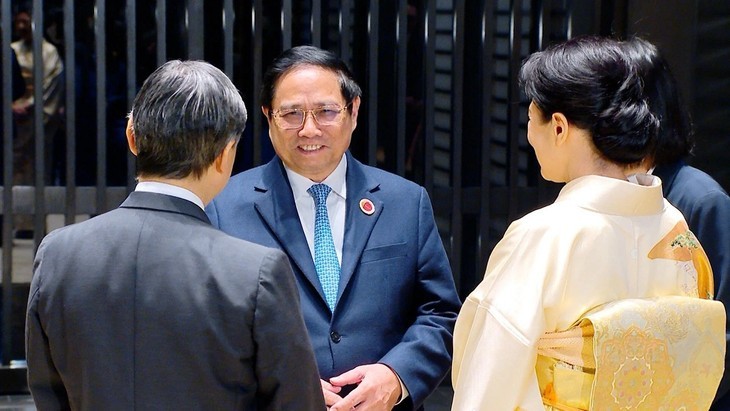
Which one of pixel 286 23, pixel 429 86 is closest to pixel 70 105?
pixel 286 23

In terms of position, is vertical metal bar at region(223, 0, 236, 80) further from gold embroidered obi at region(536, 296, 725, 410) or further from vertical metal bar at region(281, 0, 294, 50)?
gold embroidered obi at region(536, 296, 725, 410)

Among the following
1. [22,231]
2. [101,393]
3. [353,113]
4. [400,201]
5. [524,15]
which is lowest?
[22,231]

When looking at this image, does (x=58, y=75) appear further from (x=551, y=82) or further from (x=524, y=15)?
(x=551, y=82)

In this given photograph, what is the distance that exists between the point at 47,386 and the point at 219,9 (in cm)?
367

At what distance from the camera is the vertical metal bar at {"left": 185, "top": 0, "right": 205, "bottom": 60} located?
4.74m

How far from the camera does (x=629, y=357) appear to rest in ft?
7.12

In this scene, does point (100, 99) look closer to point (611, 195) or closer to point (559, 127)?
point (559, 127)

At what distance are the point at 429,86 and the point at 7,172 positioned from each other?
6.52 feet

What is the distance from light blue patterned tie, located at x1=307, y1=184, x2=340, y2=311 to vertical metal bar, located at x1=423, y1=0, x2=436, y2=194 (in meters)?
2.02

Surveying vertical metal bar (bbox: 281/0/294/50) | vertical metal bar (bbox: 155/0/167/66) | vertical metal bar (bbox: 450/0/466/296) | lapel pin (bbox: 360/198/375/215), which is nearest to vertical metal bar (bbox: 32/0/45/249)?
vertical metal bar (bbox: 155/0/167/66)

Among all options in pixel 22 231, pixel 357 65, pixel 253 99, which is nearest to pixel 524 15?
pixel 357 65

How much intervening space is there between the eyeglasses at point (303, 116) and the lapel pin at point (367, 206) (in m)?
0.24

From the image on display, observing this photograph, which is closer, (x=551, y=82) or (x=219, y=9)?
(x=551, y=82)

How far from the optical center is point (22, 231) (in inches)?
240
